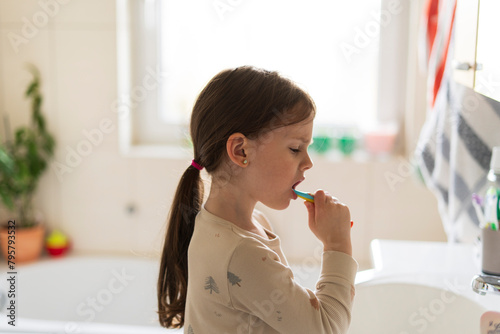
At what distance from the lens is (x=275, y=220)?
1882mm

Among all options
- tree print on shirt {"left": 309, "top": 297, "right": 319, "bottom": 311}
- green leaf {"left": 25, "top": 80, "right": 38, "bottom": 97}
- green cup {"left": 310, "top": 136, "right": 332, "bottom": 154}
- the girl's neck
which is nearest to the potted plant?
green leaf {"left": 25, "top": 80, "right": 38, "bottom": 97}

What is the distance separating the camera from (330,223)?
74cm

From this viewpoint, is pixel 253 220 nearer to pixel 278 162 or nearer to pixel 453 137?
Result: pixel 278 162

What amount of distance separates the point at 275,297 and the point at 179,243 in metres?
0.22

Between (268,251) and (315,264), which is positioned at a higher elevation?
(268,251)

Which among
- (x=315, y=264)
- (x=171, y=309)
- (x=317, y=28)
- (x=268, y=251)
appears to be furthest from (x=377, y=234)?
(x=268, y=251)

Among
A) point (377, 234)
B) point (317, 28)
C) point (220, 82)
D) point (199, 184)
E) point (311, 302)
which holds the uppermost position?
point (317, 28)

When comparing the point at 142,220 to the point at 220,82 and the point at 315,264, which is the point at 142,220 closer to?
the point at 315,264

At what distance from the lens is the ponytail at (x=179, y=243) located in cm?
81

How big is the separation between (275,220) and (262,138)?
3.89 feet

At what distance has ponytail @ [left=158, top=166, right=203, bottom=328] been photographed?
32.0 inches

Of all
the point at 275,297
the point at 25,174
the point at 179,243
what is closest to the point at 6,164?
the point at 25,174

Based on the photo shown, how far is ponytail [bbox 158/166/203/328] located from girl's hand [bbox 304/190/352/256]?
0.18 metres

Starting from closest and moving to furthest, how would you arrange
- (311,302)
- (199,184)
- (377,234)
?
(311,302)
(199,184)
(377,234)
